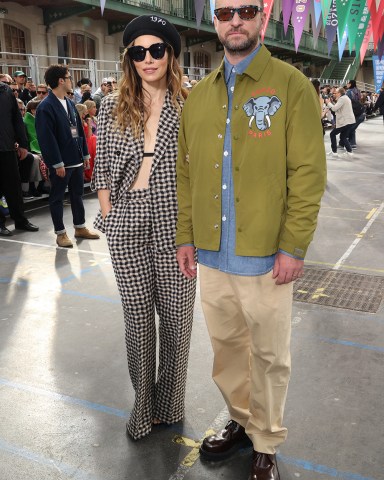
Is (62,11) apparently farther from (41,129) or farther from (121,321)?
(121,321)

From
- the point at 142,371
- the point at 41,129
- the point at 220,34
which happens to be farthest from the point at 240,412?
the point at 41,129

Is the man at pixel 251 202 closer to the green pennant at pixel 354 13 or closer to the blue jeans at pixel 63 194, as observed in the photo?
the blue jeans at pixel 63 194

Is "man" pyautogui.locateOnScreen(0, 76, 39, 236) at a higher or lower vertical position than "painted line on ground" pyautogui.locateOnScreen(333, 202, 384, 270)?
higher

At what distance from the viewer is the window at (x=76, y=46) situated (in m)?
17.2

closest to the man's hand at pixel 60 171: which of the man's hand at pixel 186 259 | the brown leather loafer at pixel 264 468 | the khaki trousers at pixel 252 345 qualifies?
the man's hand at pixel 186 259

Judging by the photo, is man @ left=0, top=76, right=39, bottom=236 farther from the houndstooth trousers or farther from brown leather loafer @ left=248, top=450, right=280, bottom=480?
brown leather loafer @ left=248, top=450, right=280, bottom=480

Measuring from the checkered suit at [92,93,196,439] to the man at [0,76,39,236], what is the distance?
4440 mm

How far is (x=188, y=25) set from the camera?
69.7ft

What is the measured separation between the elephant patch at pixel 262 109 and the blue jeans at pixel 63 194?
14.9 ft

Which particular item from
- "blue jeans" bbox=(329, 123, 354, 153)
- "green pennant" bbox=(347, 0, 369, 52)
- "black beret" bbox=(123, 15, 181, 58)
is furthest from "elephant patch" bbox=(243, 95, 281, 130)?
"green pennant" bbox=(347, 0, 369, 52)

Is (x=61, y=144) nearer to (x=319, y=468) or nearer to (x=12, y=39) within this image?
(x=319, y=468)

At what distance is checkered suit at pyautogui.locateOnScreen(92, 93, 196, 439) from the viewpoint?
2.58 metres

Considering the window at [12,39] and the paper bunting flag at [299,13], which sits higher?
the paper bunting flag at [299,13]

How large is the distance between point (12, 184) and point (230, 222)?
540 cm
